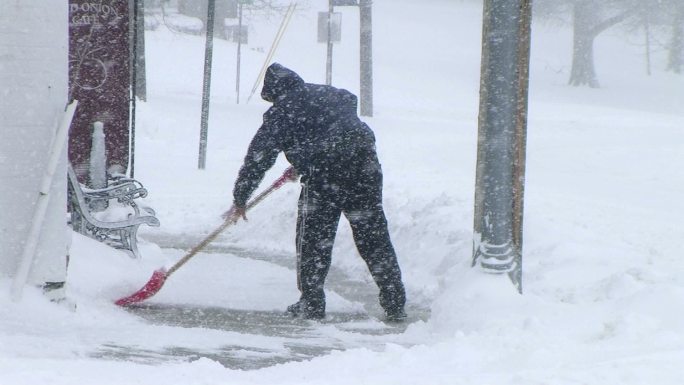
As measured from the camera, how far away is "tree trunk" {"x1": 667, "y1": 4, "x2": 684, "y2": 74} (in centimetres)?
4483

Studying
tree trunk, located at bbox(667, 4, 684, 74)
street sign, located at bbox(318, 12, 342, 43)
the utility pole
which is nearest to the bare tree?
tree trunk, located at bbox(667, 4, 684, 74)

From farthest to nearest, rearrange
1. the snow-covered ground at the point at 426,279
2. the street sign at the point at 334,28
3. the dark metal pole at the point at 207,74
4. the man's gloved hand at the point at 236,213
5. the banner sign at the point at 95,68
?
1. the street sign at the point at 334,28
2. the dark metal pole at the point at 207,74
3. the banner sign at the point at 95,68
4. the man's gloved hand at the point at 236,213
5. the snow-covered ground at the point at 426,279

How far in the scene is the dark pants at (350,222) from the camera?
6.46 metres

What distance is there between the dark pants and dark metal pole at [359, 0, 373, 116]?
1693 centimetres

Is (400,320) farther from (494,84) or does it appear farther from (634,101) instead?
(634,101)

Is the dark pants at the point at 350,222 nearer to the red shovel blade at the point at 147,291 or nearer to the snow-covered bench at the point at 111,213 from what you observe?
the red shovel blade at the point at 147,291

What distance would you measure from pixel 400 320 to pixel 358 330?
43 centimetres

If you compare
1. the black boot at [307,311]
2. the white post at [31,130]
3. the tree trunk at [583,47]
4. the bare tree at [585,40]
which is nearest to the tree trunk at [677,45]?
the bare tree at [585,40]

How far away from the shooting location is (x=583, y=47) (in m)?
41.8

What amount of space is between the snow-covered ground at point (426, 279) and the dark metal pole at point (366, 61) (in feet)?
10.2

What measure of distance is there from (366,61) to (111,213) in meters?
16.5

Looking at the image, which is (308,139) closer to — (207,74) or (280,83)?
(280,83)

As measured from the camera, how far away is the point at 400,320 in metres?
6.66

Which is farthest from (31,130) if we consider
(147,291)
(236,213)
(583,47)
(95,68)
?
(583,47)
